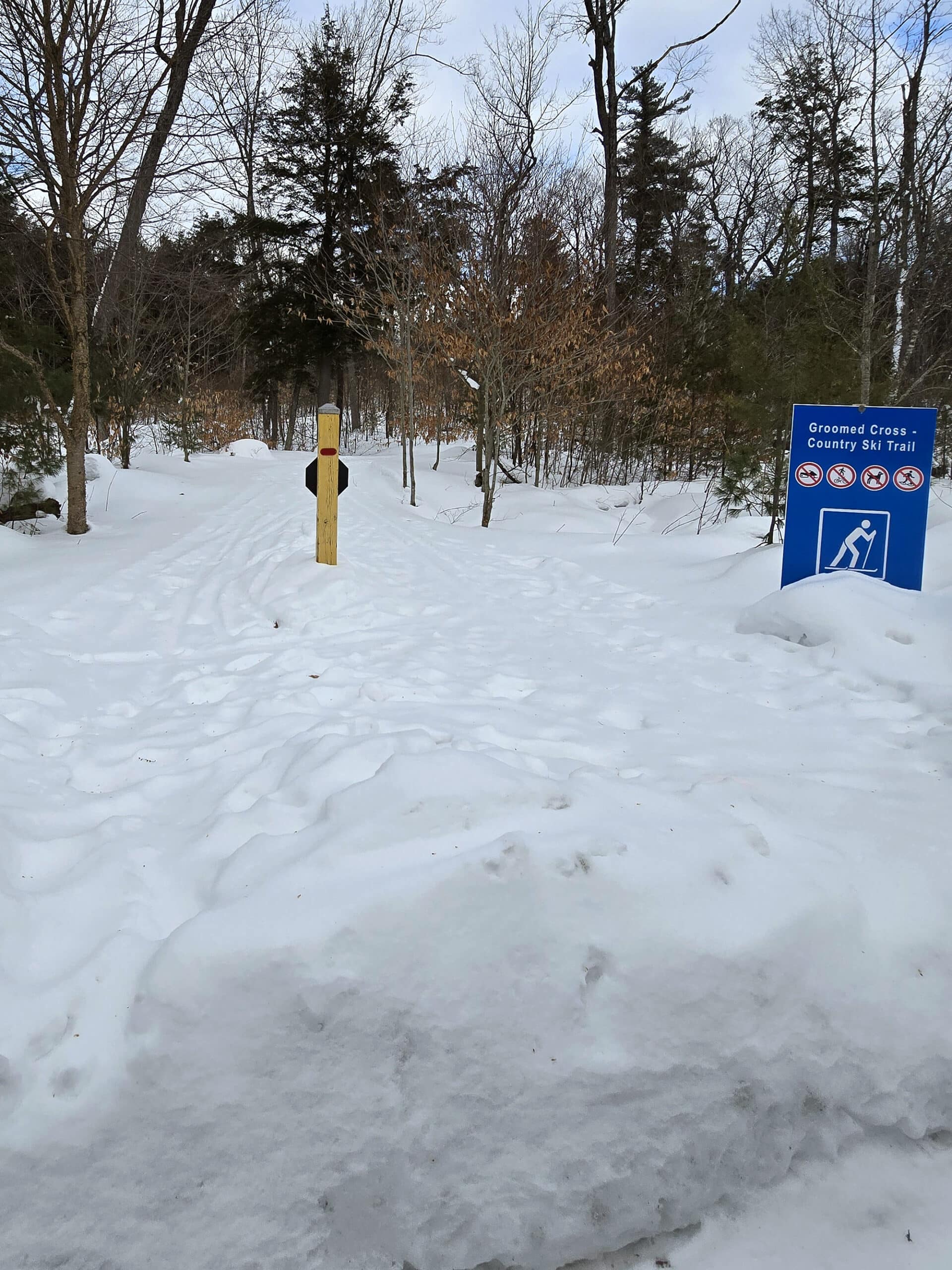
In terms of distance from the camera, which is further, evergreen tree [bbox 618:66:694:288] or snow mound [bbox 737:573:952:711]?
evergreen tree [bbox 618:66:694:288]

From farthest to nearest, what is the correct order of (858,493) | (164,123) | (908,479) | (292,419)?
(292,419) < (164,123) < (858,493) < (908,479)

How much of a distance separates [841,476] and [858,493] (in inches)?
6.4

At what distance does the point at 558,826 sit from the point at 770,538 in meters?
7.72

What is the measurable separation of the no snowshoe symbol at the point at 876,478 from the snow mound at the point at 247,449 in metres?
21.1

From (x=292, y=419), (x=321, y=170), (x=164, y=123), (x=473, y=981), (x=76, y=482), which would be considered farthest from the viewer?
(x=292, y=419)

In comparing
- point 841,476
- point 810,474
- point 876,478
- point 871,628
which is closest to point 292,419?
point 810,474

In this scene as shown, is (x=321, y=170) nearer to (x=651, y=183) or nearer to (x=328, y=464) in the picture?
(x=651, y=183)

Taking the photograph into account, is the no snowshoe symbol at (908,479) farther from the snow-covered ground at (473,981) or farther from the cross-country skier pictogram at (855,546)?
the snow-covered ground at (473,981)

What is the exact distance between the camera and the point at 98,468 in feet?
43.7

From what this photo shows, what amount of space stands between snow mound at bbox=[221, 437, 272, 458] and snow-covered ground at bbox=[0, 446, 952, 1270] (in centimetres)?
2169

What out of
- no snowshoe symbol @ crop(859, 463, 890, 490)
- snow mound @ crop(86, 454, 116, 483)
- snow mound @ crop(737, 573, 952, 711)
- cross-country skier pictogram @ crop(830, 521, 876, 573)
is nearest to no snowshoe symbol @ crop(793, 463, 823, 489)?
no snowshoe symbol @ crop(859, 463, 890, 490)

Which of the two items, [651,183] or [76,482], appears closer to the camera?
[76,482]

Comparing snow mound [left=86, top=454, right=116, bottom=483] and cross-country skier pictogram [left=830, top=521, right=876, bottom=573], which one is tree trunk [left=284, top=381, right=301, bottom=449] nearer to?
snow mound [left=86, top=454, right=116, bottom=483]

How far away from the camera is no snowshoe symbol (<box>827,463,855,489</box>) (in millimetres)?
5258
